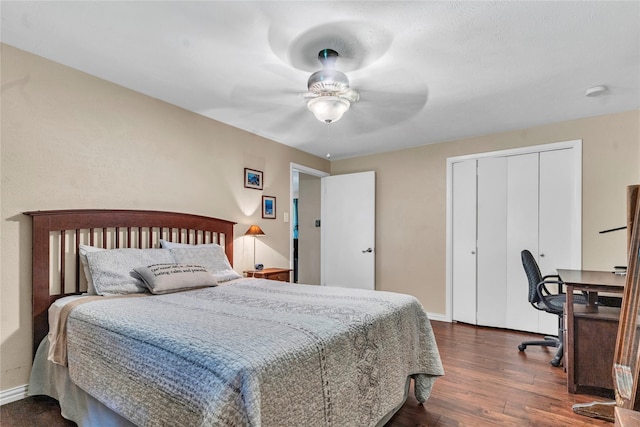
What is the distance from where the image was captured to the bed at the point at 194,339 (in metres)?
1.18

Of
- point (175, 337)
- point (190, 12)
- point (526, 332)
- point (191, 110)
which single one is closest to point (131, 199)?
point (191, 110)

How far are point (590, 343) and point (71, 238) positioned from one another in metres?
3.85

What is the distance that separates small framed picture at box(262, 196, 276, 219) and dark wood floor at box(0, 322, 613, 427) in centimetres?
249

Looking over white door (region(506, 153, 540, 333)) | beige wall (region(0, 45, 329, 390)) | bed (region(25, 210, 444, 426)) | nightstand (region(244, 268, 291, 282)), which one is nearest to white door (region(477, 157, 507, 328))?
white door (region(506, 153, 540, 333))

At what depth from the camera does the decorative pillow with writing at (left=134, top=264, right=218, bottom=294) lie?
2.29 metres

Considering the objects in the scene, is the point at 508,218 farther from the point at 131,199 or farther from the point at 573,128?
the point at 131,199

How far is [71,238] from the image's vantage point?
7.95 ft

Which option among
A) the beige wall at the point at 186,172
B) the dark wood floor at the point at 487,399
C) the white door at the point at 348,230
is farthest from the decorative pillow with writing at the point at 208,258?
the white door at the point at 348,230

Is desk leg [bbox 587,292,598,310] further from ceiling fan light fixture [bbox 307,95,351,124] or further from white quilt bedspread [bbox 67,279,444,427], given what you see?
ceiling fan light fixture [bbox 307,95,351,124]

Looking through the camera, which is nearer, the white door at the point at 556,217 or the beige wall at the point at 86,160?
the beige wall at the point at 86,160

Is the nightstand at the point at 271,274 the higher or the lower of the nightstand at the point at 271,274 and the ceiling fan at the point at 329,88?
the lower

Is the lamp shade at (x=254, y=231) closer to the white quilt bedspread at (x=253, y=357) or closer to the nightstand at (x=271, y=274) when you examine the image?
the nightstand at (x=271, y=274)

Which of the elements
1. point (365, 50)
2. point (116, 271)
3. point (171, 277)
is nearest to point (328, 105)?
point (365, 50)

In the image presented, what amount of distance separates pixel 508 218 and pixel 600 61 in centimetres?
198
